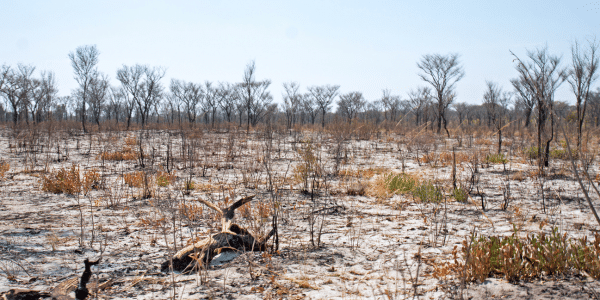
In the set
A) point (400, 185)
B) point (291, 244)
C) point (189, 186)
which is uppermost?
point (400, 185)

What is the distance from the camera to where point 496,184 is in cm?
665

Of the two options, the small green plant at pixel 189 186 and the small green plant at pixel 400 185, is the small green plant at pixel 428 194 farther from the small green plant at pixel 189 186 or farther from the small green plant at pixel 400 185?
the small green plant at pixel 189 186

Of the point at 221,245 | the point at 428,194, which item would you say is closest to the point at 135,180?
the point at 221,245

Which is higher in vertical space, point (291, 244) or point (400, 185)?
point (400, 185)

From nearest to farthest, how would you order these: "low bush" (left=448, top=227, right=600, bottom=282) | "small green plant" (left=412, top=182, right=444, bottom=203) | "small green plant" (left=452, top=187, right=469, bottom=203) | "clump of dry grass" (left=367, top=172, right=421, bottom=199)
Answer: "low bush" (left=448, top=227, right=600, bottom=282), "small green plant" (left=412, top=182, right=444, bottom=203), "small green plant" (left=452, top=187, right=469, bottom=203), "clump of dry grass" (left=367, top=172, right=421, bottom=199)

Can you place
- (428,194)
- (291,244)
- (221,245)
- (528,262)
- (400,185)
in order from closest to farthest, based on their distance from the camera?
1. (528,262)
2. (221,245)
3. (291,244)
4. (428,194)
5. (400,185)

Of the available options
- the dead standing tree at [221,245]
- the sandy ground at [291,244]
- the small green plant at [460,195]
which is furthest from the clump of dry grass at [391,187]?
the dead standing tree at [221,245]

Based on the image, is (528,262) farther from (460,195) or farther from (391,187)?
(391,187)

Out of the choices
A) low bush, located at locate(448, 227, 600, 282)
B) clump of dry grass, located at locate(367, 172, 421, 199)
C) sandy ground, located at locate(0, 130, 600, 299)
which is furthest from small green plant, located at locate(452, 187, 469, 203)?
low bush, located at locate(448, 227, 600, 282)

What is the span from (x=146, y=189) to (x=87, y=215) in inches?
47.1

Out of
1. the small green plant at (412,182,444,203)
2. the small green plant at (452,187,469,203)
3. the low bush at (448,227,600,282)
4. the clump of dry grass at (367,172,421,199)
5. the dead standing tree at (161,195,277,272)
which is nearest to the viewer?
the low bush at (448,227,600,282)

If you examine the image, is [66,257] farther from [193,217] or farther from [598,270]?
[598,270]

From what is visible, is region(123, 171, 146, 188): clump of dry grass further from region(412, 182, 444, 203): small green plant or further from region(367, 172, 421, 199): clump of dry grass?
region(412, 182, 444, 203): small green plant

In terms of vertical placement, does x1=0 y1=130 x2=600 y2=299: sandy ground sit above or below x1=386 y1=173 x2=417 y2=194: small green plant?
below
